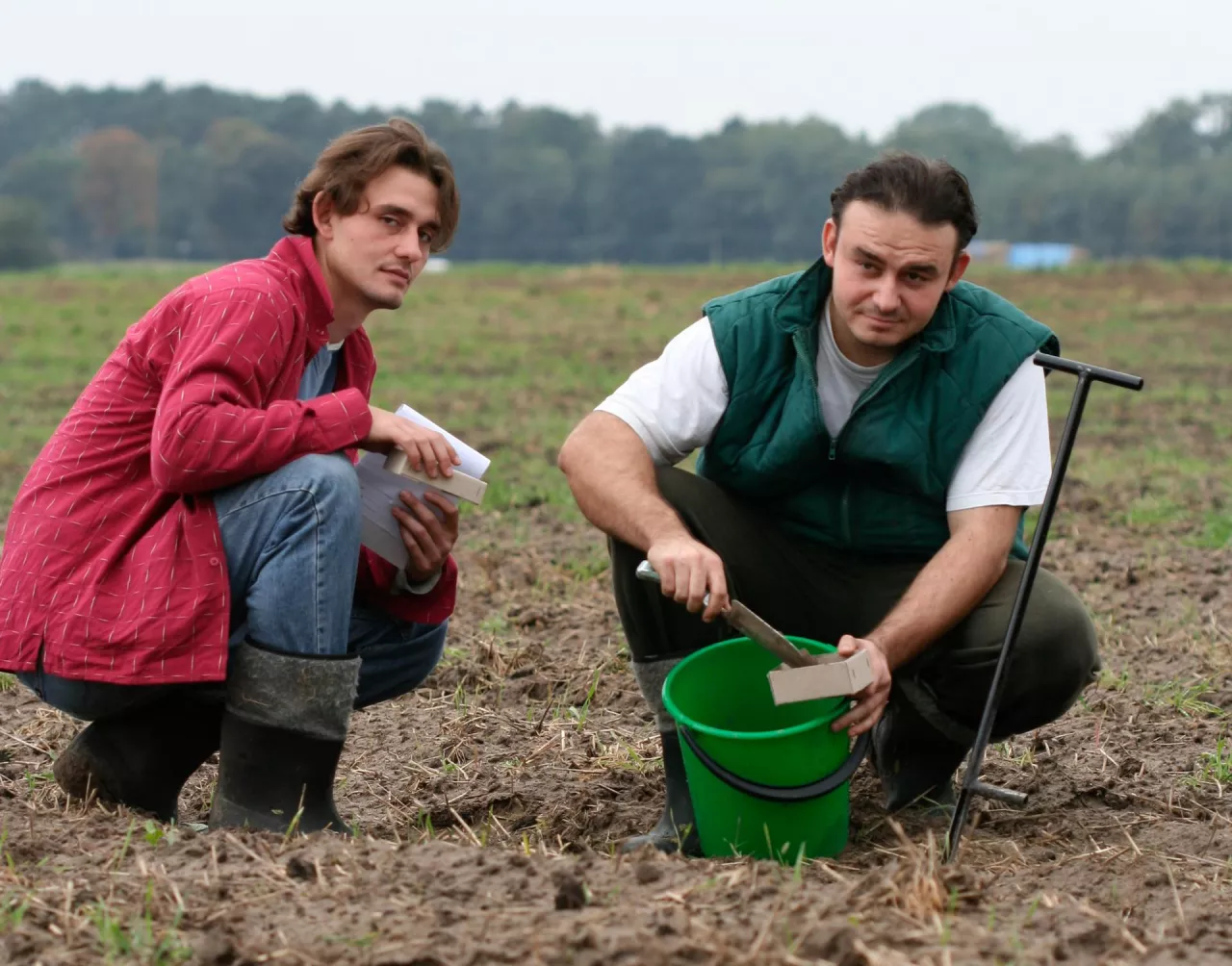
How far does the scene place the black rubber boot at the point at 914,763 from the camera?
3496 mm

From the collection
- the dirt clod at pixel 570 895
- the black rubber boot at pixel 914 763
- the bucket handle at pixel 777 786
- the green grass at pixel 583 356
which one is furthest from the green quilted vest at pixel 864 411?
the green grass at pixel 583 356

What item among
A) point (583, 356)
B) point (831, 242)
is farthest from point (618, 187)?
point (831, 242)

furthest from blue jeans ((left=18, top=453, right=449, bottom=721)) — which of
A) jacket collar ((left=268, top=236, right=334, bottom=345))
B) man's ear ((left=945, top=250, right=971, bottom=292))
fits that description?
man's ear ((left=945, top=250, right=971, bottom=292))

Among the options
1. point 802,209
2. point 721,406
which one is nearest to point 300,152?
point 802,209

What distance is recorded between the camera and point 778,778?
9.91ft

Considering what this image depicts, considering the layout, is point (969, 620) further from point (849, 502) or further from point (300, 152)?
point (300, 152)

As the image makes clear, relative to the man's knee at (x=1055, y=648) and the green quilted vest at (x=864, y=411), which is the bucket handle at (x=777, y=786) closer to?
the man's knee at (x=1055, y=648)

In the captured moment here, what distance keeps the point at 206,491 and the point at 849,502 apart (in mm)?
1421

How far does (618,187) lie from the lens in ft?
265

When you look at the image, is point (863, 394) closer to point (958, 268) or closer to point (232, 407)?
point (958, 268)

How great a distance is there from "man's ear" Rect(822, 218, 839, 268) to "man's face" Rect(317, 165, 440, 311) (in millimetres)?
911

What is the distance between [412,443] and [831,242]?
1058 millimetres

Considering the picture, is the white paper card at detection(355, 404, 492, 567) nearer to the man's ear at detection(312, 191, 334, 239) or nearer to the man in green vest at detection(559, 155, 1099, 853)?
the man in green vest at detection(559, 155, 1099, 853)

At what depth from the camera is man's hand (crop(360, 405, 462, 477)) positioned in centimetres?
315
